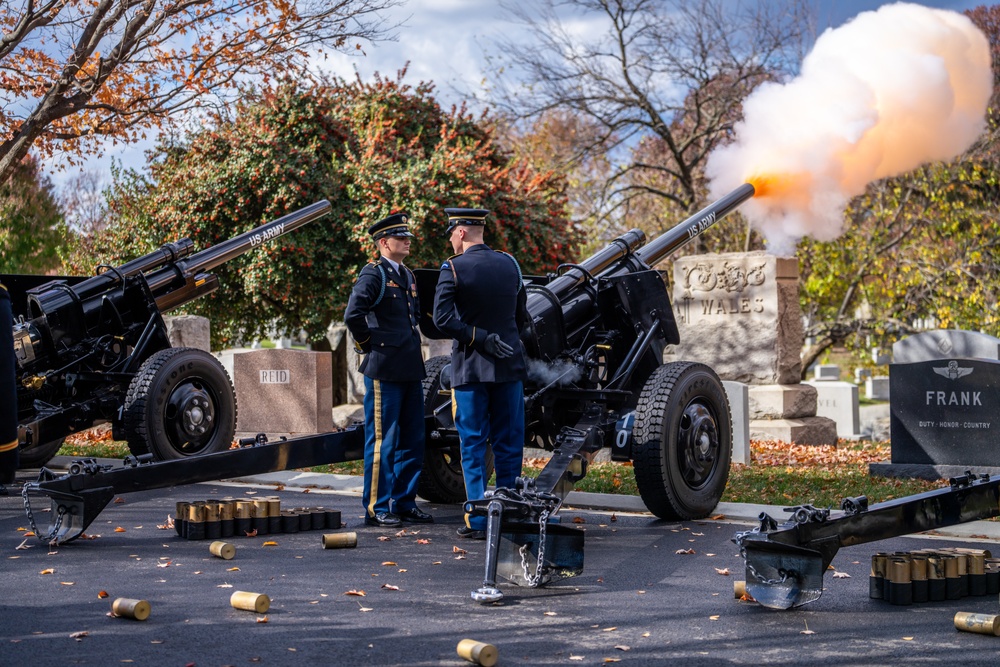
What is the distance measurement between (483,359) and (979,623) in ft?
10.3

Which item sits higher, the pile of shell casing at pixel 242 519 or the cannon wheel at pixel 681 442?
the cannon wheel at pixel 681 442

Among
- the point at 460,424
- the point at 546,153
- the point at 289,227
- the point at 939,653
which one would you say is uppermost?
the point at 546,153

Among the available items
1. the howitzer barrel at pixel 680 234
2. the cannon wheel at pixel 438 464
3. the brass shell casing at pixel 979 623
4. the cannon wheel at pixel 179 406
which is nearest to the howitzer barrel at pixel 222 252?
the cannon wheel at pixel 179 406

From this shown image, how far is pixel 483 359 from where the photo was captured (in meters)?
6.80

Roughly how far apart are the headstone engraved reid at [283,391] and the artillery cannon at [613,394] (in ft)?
16.6

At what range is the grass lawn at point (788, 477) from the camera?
343 inches

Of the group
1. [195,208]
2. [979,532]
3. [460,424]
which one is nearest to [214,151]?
[195,208]

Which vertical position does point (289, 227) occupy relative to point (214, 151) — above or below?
below

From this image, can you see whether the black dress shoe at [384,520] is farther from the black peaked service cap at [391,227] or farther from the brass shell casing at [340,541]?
the black peaked service cap at [391,227]

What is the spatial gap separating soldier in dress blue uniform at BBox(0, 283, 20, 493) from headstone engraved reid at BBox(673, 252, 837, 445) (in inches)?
371

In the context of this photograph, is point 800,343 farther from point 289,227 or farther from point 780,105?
point 289,227

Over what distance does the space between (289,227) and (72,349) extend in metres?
2.69

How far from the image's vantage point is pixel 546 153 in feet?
95.2

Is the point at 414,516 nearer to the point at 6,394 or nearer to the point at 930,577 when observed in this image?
the point at 6,394
